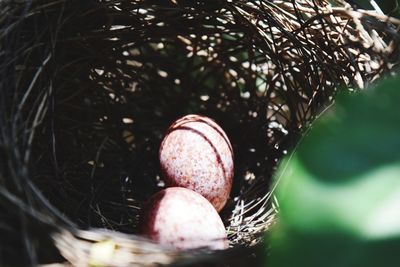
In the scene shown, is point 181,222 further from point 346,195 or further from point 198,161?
point 346,195

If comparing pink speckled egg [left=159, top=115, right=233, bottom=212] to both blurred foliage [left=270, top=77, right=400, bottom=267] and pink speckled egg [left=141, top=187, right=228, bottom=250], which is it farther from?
blurred foliage [left=270, top=77, right=400, bottom=267]

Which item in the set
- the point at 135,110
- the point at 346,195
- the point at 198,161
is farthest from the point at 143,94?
the point at 346,195

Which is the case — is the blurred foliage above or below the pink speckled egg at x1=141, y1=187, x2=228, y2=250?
above

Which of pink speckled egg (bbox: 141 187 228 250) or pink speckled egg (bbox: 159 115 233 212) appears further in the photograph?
pink speckled egg (bbox: 159 115 233 212)

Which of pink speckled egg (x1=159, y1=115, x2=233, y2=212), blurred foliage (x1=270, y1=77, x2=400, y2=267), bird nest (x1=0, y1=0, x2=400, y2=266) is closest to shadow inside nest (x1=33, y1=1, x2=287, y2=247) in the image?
bird nest (x1=0, y1=0, x2=400, y2=266)

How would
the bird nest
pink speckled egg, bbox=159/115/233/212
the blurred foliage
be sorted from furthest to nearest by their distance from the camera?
pink speckled egg, bbox=159/115/233/212 → the bird nest → the blurred foliage

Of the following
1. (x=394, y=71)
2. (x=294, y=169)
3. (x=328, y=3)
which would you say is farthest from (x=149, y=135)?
(x=294, y=169)

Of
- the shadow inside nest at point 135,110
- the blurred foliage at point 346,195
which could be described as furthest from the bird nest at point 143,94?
the blurred foliage at point 346,195
